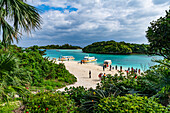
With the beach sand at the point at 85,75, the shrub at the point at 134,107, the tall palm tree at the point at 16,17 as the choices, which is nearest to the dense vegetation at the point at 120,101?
the shrub at the point at 134,107

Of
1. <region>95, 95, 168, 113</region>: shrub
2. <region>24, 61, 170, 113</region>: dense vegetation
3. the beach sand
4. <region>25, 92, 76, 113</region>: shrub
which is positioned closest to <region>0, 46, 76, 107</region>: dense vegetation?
<region>25, 92, 76, 113</region>: shrub

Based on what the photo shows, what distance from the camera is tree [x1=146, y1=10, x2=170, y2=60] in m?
3.75

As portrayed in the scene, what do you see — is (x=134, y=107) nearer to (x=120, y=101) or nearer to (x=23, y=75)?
(x=120, y=101)

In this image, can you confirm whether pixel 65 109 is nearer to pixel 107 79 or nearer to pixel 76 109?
pixel 76 109

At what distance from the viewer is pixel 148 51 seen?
15.5ft

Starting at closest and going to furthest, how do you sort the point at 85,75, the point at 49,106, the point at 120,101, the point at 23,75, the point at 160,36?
the point at 120,101 → the point at 49,106 → the point at 160,36 → the point at 23,75 → the point at 85,75

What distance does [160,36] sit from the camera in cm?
390

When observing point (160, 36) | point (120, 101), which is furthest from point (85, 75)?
point (120, 101)

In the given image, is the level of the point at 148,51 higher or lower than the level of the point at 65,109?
higher

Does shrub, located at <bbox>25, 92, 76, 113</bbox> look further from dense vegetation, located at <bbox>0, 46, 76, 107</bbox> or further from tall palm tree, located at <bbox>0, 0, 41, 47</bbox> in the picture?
tall palm tree, located at <bbox>0, 0, 41, 47</bbox>

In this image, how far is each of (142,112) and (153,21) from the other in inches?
135

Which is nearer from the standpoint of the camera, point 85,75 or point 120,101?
point 120,101

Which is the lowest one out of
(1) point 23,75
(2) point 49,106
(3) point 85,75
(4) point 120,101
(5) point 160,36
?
(3) point 85,75

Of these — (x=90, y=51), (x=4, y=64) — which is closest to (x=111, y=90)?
(x=4, y=64)
